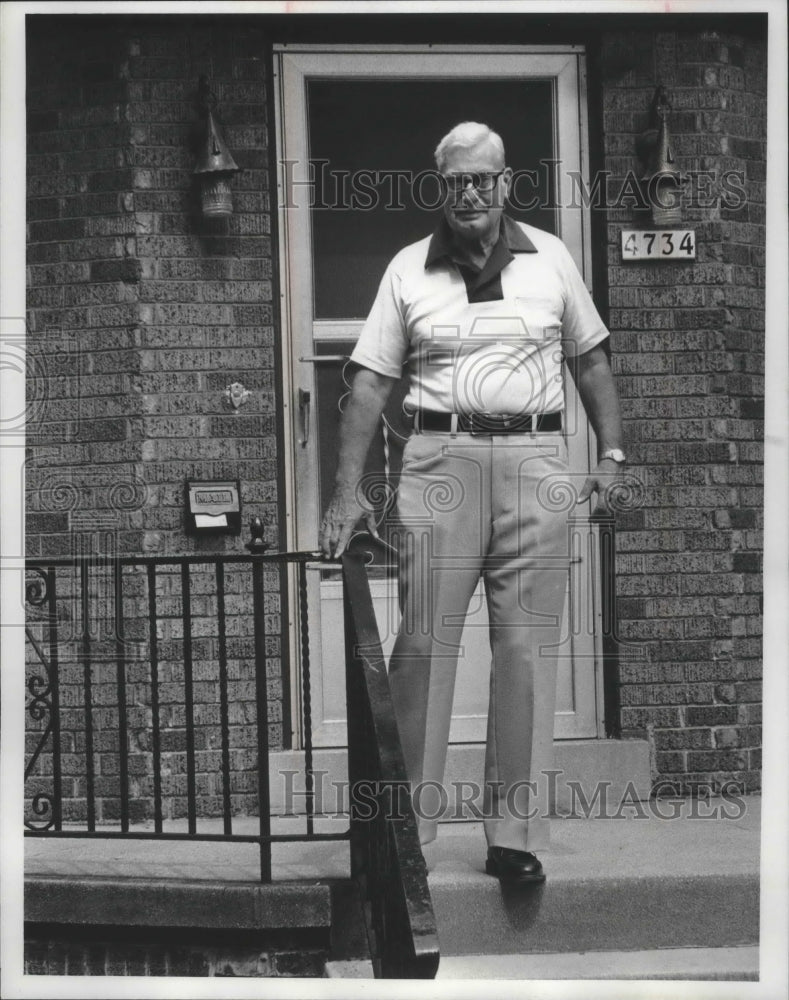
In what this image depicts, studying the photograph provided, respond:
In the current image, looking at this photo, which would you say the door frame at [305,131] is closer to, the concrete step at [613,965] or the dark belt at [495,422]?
the dark belt at [495,422]

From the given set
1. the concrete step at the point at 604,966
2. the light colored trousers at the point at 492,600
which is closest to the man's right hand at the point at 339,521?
the light colored trousers at the point at 492,600

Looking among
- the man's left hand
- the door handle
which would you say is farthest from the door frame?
the man's left hand

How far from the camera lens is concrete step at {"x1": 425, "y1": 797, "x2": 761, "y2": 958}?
Result: 3301 millimetres

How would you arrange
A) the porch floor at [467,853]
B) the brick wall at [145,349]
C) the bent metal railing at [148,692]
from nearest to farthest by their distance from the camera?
the porch floor at [467,853] < the bent metal railing at [148,692] < the brick wall at [145,349]

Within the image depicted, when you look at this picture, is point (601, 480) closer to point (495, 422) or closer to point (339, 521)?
point (495, 422)

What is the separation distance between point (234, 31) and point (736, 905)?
9.54 feet

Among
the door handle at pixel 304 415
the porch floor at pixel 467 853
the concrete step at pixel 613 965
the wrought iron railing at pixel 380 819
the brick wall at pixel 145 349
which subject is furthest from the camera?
the door handle at pixel 304 415

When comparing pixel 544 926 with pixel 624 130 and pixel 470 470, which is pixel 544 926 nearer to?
pixel 470 470

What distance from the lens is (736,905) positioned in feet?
11.0

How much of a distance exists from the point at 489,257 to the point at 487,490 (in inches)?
24.3

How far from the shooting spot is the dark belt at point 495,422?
3457mm

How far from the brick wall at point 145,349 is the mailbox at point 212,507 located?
0.03 metres

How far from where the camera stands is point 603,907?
3.33 meters

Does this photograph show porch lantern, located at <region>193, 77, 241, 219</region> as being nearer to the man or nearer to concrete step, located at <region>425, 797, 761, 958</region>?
the man
